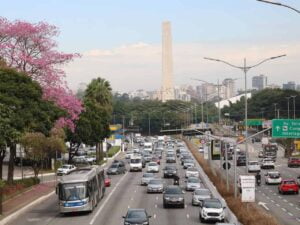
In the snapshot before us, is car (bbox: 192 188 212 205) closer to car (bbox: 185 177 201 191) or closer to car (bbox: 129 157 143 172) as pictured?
car (bbox: 185 177 201 191)

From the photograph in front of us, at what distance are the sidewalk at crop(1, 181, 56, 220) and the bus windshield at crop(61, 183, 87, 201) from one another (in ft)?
13.1

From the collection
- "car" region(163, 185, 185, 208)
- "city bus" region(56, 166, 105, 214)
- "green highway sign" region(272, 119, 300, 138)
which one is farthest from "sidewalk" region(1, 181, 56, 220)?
"green highway sign" region(272, 119, 300, 138)

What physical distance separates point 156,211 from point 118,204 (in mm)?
5458

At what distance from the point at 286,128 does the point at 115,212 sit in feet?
40.7

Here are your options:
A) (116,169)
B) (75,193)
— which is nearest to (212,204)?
(75,193)

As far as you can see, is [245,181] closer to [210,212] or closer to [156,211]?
[210,212]

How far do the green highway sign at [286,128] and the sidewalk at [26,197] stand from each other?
18031mm

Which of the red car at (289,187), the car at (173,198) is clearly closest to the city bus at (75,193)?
the car at (173,198)

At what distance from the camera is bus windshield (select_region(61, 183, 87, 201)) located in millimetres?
40656

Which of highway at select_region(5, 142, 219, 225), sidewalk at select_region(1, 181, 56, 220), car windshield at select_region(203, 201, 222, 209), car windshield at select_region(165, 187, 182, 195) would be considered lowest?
highway at select_region(5, 142, 219, 225)

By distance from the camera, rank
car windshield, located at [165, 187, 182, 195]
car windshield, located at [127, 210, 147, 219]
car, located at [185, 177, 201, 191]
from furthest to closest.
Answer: car, located at [185, 177, 201, 191], car windshield, located at [165, 187, 182, 195], car windshield, located at [127, 210, 147, 219]

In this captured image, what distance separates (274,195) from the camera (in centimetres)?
5528

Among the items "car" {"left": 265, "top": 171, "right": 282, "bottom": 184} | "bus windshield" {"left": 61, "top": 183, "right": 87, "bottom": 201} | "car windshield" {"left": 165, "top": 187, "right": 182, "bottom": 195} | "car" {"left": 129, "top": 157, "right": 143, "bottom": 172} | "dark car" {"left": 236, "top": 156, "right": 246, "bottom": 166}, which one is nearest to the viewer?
"bus windshield" {"left": 61, "top": 183, "right": 87, "bottom": 201}

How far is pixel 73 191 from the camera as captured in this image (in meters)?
40.7
